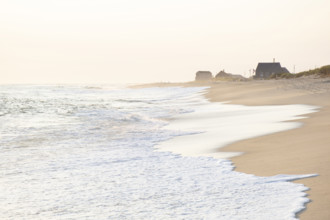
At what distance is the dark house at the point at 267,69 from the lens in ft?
335

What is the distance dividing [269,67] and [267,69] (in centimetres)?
72

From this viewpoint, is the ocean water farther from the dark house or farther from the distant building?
the distant building

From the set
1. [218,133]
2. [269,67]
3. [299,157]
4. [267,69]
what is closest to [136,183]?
[299,157]

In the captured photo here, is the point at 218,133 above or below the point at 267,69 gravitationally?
below

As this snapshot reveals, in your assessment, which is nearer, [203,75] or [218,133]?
[218,133]

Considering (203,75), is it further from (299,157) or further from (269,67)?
(299,157)

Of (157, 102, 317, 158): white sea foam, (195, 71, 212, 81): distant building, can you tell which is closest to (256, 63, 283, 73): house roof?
(195, 71, 212, 81): distant building

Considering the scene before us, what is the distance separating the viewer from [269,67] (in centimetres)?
10250

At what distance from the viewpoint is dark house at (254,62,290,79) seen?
102037 millimetres

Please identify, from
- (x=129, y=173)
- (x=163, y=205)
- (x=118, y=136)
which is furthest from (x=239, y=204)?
(x=118, y=136)

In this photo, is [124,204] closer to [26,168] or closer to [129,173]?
[129,173]

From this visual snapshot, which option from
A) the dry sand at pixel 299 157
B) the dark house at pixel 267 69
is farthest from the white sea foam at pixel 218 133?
the dark house at pixel 267 69

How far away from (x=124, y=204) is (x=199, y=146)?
4.18 m

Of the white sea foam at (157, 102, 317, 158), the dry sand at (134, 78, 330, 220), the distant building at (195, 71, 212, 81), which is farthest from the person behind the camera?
the distant building at (195, 71, 212, 81)
